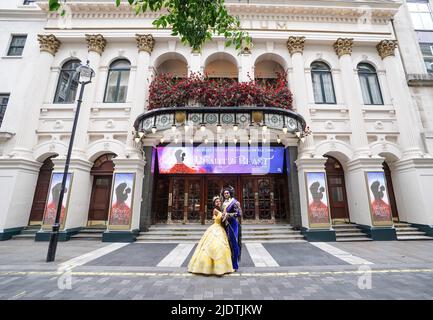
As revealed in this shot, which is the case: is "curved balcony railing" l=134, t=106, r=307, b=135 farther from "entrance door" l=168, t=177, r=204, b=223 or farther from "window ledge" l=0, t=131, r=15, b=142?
"window ledge" l=0, t=131, r=15, b=142

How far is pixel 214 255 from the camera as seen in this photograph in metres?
5.18

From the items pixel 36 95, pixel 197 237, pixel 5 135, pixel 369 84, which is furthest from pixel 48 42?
pixel 369 84

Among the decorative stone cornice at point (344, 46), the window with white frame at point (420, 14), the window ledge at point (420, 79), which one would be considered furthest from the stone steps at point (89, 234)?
the window with white frame at point (420, 14)

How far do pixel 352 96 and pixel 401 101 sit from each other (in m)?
2.84

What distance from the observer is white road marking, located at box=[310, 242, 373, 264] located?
20.8 feet

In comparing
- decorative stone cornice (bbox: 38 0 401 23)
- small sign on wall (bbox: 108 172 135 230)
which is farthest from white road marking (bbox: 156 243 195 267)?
decorative stone cornice (bbox: 38 0 401 23)

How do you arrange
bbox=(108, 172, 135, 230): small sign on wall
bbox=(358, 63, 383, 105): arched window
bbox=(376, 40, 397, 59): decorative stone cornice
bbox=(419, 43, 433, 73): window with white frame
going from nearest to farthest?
bbox=(108, 172, 135, 230): small sign on wall
bbox=(358, 63, 383, 105): arched window
bbox=(376, 40, 397, 59): decorative stone cornice
bbox=(419, 43, 433, 73): window with white frame

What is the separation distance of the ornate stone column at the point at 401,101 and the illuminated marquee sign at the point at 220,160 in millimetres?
6634

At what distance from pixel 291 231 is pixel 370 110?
8.35 metres

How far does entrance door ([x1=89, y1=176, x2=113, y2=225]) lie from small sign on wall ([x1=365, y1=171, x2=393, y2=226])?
13.8 meters

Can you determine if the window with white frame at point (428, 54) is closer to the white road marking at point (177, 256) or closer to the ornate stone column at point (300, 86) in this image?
the ornate stone column at point (300, 86)

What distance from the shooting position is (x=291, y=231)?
10352 mm
